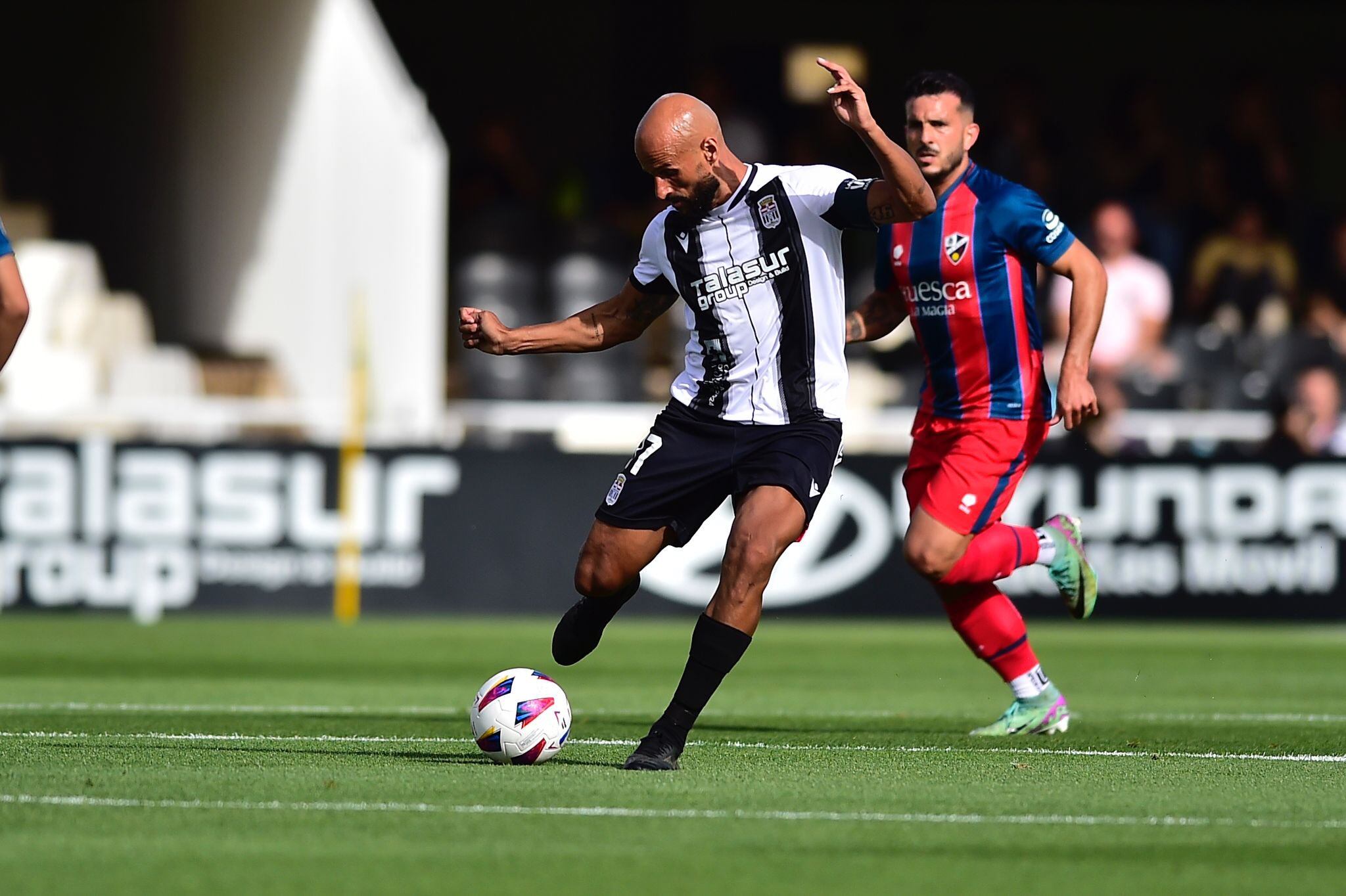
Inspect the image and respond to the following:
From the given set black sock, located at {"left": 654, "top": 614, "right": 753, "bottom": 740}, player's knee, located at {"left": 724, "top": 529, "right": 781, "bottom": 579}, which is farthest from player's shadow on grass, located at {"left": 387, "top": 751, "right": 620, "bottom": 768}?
player's knee, located at {"left": 724, "top": 529, "right": 781, "bottom": 579}

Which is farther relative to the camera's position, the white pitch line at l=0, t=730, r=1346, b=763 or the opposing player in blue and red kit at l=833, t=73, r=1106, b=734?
the opposing player in blue and red kit at l=833, t=73, r=1106, b=734

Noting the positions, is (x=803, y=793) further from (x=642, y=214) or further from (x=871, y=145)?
(x=642, y=214)

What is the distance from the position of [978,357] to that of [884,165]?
183 cm

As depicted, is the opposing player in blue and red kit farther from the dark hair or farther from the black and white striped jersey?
the black and white striped jersey

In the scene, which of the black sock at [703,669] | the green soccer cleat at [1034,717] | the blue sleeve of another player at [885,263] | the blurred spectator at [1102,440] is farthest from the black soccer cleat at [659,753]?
the blurred spectator at [1102,440]

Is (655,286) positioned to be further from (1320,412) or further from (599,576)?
(1320,412)

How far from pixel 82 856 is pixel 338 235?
510 inches

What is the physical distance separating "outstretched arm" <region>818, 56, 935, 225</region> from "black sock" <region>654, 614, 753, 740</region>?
1.35 metres

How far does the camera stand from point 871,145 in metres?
6.21

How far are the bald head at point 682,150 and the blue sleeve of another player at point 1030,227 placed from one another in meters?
1.58

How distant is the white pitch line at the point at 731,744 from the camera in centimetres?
713

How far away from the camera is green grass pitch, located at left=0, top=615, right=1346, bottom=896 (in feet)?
15.4

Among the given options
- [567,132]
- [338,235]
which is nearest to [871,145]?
[338,235]

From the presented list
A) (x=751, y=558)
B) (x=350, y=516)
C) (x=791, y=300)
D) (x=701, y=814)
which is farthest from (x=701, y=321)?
(x=350, y=516)
